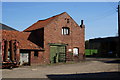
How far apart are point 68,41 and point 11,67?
10.4 m

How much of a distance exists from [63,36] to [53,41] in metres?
1.95

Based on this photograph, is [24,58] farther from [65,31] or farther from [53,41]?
[65,31]

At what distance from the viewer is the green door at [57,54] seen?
26656 mm

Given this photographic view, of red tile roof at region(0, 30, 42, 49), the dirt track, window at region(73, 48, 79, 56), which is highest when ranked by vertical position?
red tile roof at region(0, 30, 42, 49)

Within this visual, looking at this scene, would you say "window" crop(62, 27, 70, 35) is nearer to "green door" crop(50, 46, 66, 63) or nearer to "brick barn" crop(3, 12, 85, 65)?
"brick barn" crop(3, 12, 85, 65)

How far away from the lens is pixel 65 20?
92.7ft

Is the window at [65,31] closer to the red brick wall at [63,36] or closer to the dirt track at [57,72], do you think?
the red brick wall at [63,36]

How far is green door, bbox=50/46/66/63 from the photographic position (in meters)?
26.7

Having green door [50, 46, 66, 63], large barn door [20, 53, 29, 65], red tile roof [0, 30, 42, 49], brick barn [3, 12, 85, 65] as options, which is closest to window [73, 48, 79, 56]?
brick barn [3, 12, 85, 65]

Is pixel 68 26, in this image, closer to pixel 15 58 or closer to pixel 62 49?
pixel 62 49

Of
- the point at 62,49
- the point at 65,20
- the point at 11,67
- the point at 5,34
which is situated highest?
the point at 65,20

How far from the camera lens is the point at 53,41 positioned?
26.9 meters

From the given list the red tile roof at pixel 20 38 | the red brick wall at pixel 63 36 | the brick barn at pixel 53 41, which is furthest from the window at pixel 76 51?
the red tile roof at pixel 20 38

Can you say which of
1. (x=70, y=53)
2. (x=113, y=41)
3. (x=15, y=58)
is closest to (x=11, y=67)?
(x=15, y=58)
